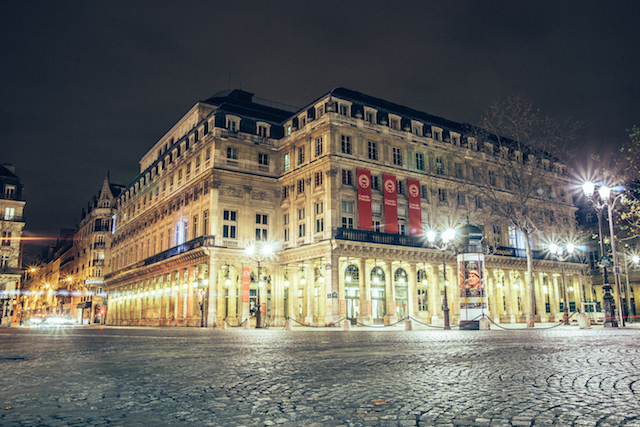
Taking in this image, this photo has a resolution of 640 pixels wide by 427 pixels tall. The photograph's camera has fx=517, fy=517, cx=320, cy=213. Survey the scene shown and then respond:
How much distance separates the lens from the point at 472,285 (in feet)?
89.7

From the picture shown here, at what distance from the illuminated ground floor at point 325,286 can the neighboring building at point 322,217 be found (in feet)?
0.42

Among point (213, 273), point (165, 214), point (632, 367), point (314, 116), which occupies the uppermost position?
point (314, 116)

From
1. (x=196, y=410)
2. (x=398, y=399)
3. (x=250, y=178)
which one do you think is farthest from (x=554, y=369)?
(x=250, y=178)

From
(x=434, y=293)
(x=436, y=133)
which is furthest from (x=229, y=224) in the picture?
(x=436, y=133)

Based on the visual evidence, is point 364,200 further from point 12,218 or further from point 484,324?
point 12,218

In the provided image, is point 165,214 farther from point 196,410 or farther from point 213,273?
point 196,410

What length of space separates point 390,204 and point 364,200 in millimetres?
3117

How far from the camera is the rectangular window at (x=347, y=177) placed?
44.8 m

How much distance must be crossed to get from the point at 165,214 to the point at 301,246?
72.6 feet

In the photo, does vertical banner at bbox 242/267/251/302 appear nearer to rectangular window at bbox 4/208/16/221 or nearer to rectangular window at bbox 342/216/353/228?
rectangular window at bbox 342/216/353/228

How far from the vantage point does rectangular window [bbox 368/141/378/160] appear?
47.1 m

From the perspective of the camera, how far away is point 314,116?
1837 inches

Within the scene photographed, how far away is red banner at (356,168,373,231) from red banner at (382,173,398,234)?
6.54 ft

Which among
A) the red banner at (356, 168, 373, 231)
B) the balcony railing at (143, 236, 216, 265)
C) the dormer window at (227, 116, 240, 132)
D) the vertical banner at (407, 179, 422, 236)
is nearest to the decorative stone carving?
the balcony railing at (143, 236, 216, 265)
